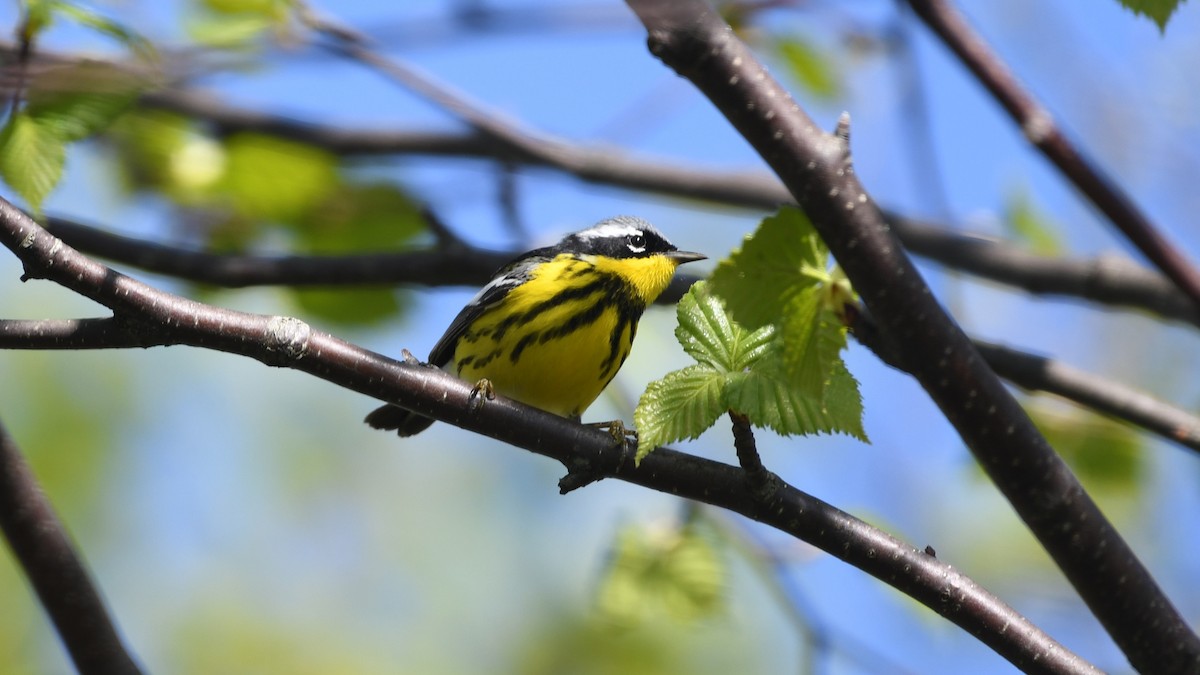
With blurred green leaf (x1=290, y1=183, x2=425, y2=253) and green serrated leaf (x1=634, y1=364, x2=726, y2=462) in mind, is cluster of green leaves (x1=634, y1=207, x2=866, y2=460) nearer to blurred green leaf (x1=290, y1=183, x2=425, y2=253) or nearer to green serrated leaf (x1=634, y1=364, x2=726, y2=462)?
green serrated leaf (x1=634, y1=364, x2=726, y2=462)

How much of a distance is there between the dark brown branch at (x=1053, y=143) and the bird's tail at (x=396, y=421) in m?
2.90

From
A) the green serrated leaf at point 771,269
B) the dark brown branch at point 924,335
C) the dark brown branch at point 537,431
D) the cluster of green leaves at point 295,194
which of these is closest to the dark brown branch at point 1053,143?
the dark brown branch at point 924,335

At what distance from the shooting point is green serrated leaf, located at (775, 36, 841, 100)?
4664mm

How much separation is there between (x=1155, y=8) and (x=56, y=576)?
8.26ft

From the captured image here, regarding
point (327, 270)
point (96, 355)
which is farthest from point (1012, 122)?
point (96, 355)

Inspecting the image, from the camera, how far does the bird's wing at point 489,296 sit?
4.52m

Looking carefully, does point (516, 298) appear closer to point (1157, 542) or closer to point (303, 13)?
point (303, 13)

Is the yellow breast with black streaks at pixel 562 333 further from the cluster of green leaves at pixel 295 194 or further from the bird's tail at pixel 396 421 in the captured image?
the cluster of green leaves at pixel 295 194

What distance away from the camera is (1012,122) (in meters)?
2.23

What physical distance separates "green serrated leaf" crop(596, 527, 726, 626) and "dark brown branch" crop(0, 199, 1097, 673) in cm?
165

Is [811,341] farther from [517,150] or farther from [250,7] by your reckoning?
[517,150]

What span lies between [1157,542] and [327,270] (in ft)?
18.3

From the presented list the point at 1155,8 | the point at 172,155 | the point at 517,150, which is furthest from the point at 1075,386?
the point at 172,155

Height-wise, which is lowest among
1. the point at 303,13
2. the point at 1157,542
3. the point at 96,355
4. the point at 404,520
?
the point at 96,355
